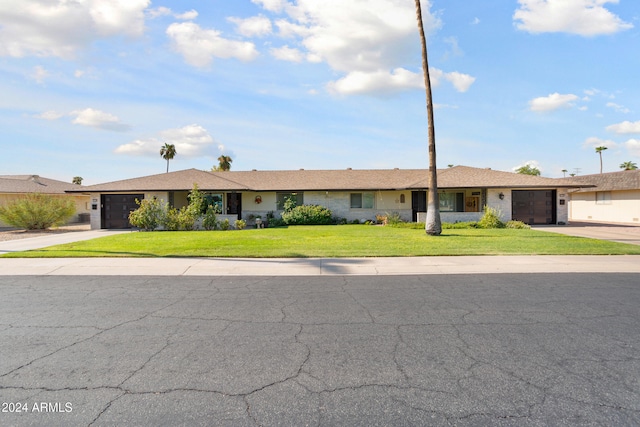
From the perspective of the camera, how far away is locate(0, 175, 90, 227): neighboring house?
30108 mm

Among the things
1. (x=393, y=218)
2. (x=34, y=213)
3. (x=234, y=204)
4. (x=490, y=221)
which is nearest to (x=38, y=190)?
(x=34, y=213)

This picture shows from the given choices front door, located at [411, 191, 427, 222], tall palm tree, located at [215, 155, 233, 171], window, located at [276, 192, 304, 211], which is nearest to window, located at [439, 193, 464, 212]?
front door, located at [411, 191, 427, 222]

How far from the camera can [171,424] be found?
3121 mm

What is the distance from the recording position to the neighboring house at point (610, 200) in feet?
102

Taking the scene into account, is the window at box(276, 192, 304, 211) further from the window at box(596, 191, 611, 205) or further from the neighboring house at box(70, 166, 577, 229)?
the window at box(596, 191, 611, 205)

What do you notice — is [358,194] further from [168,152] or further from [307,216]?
[168,152]

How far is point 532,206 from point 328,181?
1533 cm

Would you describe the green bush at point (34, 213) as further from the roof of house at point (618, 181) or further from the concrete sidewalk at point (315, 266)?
→ the roof of house at point (618, 181)

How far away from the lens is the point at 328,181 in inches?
1215

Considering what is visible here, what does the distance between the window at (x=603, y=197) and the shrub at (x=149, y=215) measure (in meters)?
35.9

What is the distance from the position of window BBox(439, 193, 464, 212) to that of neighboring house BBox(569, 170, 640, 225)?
11.6 metres

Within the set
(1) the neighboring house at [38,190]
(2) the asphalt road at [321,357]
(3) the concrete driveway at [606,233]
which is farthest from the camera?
(1) the neighboring house at [38,190]

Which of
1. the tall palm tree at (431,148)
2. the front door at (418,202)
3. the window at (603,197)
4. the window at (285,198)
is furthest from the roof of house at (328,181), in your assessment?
the tall palm tree at (431,148)

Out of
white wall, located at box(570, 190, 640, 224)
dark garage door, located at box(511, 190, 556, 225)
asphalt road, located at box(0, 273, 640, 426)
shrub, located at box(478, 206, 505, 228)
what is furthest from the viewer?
Result: white wall, located at box(570, 190, 640, 224)
